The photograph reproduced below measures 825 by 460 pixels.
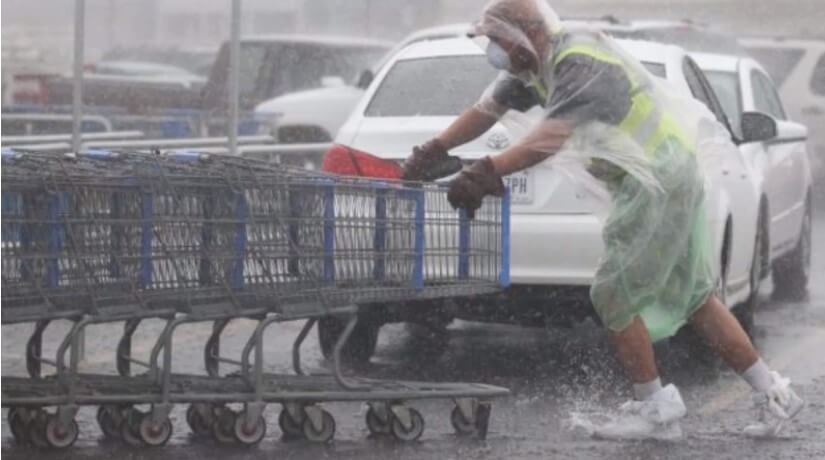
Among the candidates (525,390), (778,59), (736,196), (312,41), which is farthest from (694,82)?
(312,41)

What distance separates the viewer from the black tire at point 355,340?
1001cm

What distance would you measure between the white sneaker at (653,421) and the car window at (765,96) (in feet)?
16.3

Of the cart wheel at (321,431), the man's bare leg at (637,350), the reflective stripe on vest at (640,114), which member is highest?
the reflective stripe on vest at (640,114)

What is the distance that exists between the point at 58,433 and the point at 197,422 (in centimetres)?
64

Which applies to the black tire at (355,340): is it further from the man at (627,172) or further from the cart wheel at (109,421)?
the cart wheel at (109,421)

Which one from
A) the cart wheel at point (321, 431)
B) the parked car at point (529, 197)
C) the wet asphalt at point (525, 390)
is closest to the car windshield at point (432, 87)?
the parked car at point (529, 197)

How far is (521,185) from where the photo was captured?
370 inches

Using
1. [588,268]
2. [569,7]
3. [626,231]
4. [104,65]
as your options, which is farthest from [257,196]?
[569,7]

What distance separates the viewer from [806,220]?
13.8 m

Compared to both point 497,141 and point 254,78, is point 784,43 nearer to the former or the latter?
point 254,78

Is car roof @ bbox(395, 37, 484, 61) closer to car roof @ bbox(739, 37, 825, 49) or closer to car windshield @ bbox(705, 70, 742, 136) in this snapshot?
car windshield @ bbox(705, 70, 742, 136)

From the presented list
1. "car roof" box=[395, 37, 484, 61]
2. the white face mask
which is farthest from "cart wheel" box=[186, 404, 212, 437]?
"car roof" box=[395, 37, 484, 61]

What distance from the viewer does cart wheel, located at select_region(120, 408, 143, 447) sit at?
762 cm

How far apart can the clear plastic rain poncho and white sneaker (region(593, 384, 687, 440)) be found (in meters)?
0.26
